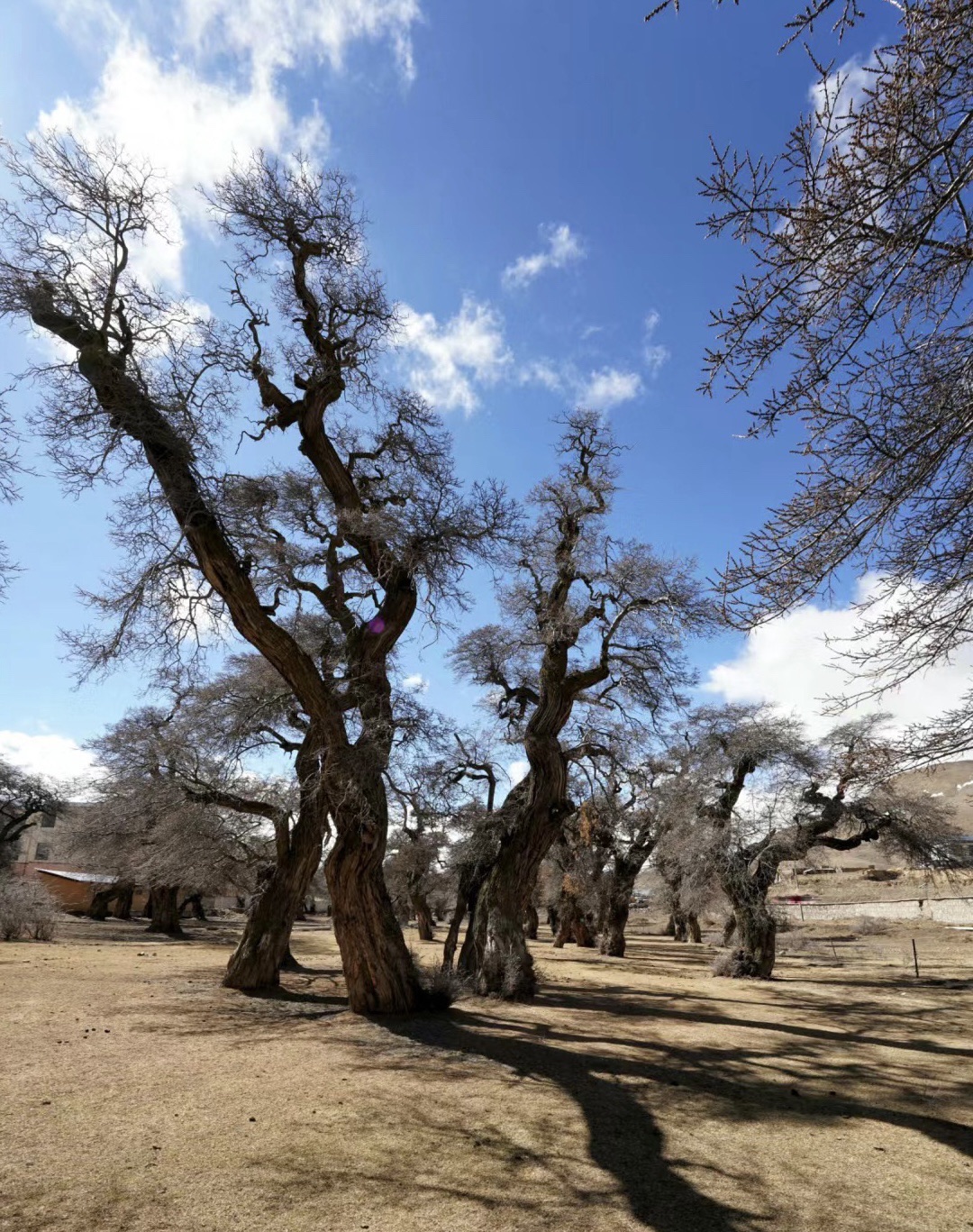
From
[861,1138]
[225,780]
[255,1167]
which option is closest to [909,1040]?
[861,1138]

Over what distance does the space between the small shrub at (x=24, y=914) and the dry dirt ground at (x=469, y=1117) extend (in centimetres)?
1035

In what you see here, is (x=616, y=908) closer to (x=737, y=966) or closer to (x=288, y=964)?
(x=737, y=966)

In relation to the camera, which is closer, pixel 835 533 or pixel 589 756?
pixel 835 533

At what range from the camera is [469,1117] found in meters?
5.76

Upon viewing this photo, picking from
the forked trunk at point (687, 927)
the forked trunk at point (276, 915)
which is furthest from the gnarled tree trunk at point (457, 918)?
the forked trunk at point (687, 927)

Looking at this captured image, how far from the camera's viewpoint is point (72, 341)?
8.51 meters

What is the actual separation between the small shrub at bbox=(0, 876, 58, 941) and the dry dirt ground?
1035 cm

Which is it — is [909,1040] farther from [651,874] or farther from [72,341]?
[651,874]

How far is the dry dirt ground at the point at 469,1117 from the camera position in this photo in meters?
4.04

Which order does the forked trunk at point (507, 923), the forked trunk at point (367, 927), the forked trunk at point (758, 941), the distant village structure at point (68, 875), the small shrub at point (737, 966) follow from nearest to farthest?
the forked trunk at point (367, 927), the forked trunk at point (507, 923), the forked trunk at point (758, 941), the small shrub at point (737, 966), the distant village structure at point (68, 875)

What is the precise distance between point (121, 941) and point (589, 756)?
17.3 metres

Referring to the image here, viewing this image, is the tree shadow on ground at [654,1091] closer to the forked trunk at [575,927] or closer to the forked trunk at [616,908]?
the forked trunk at [616,908]

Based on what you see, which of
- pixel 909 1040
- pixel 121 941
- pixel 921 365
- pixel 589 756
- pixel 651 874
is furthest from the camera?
pixel 651 874

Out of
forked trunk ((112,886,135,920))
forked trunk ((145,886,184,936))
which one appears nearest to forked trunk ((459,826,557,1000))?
forked trunk ((145,886,184,936))
